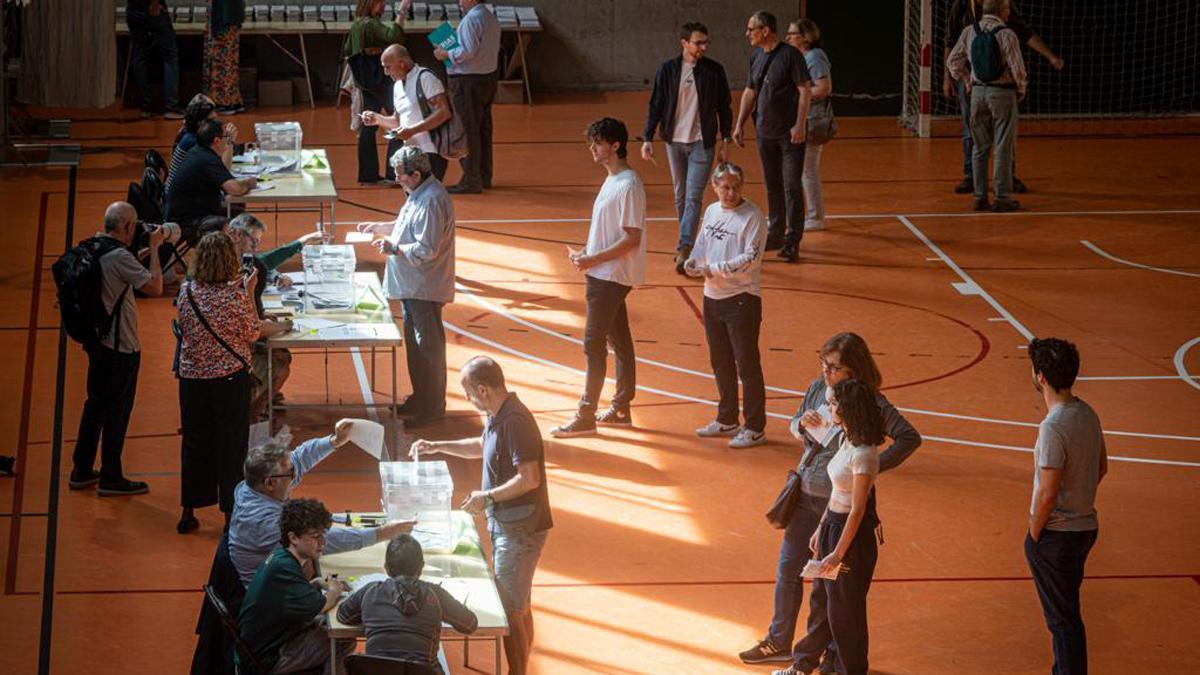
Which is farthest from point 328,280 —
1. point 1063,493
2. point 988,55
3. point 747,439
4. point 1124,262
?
point 988,55

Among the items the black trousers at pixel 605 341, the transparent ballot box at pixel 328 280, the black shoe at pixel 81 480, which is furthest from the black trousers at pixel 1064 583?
the black shoe at pixel 81 480

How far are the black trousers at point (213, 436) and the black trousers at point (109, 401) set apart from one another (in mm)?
586

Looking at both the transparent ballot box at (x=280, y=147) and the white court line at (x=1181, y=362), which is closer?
the white court line at (x=1181, y=362)

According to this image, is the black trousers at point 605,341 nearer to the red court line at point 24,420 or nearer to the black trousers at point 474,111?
the red court line at point 24,420

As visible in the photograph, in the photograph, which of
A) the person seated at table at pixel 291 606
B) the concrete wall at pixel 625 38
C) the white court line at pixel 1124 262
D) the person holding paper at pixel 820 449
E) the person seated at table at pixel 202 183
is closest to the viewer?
the person seated at table at pixel 291 606

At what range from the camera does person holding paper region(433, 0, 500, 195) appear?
1561 centimetres

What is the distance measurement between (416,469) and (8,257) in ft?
26.6

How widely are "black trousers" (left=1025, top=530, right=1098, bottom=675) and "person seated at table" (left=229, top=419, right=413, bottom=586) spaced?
2447 millimetres

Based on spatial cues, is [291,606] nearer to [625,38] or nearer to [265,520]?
[265,520]

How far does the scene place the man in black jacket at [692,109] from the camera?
13.1 metres

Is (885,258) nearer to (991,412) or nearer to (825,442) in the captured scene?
(991,412)

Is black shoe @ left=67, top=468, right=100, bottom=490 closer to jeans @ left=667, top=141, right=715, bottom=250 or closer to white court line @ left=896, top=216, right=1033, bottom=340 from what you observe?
jeans @ left=667, top=141, right=715, bottom=250

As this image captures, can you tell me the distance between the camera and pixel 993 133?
15547 millimetres

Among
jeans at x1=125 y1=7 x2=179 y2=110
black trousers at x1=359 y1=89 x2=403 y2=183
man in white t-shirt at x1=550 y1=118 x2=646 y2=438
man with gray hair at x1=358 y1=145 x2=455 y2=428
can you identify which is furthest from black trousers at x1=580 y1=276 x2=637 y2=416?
jeans at x1=125 y1=7 x2=179 y2=110
